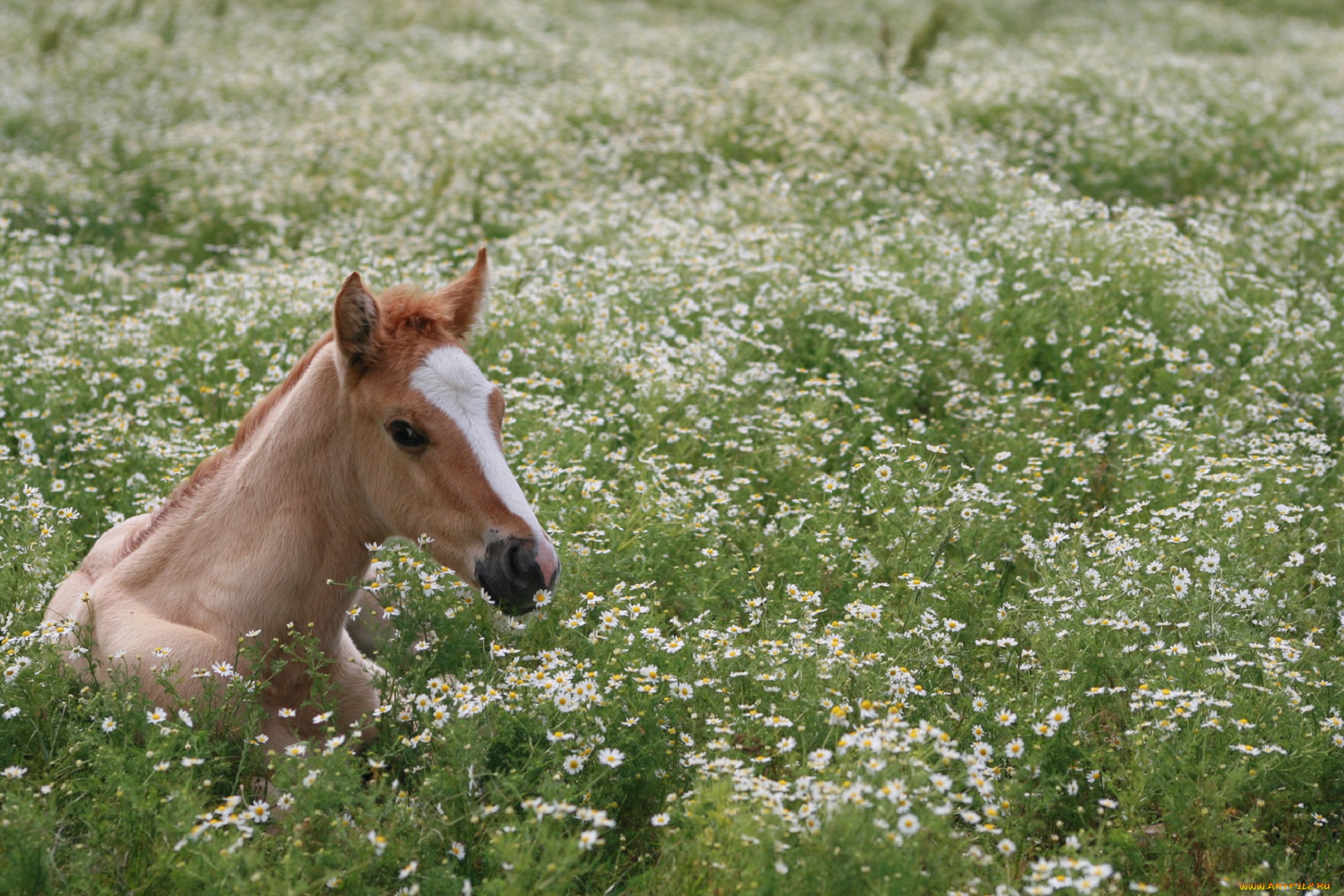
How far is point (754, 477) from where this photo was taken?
242 inches

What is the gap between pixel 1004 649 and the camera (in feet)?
15.3

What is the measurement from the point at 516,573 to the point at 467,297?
122 cm

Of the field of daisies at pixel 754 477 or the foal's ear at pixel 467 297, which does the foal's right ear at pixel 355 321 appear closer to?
the foal's ear at pixel 467 297

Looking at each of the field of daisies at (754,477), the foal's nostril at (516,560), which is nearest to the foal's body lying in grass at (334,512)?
the foal's nostril at (516,560)

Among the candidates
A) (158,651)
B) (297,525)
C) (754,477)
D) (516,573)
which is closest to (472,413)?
(516,573)

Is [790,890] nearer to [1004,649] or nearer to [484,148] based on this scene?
[1004,649]

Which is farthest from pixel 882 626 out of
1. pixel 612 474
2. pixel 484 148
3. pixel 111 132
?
pixel 111 132

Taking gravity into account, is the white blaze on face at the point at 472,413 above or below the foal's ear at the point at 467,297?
below

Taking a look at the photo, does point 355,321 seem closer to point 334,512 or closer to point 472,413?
point 472,413

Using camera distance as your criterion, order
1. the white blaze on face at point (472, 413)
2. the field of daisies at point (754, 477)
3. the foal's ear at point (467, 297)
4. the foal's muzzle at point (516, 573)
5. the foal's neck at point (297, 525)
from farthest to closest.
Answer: the foal's ear at point (467, 297) < the foal's neck at point (297, 525) < the white blaze on face at point (472, 413) < the foal's muzzle at point (516, 573) < the field of daisies at point (754, 477)

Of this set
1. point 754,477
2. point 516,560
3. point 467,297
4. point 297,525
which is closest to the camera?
point 516,560

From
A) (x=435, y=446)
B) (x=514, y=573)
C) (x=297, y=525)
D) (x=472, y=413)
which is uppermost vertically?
(x=472, y=413)

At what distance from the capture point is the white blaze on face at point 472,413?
12.5 feet

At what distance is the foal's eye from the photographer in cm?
386
